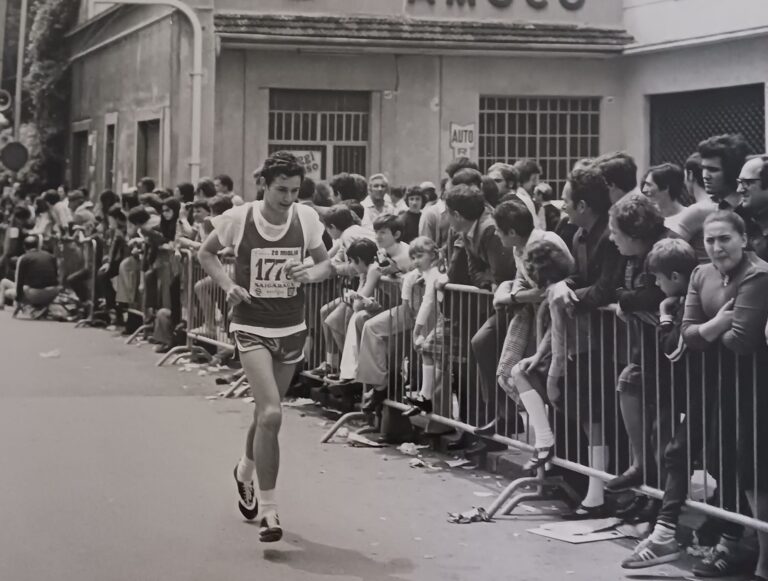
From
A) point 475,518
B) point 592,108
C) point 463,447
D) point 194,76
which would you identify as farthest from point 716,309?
point 592,108

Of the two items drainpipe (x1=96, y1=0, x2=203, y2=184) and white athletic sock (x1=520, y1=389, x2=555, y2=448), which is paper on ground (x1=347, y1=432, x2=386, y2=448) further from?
drainpipe (x1=96, y1=0, x2=203, y2=184)

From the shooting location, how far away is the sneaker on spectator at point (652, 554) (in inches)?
262

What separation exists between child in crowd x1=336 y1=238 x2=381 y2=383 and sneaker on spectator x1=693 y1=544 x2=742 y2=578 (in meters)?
4.45

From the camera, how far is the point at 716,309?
6.45 metres

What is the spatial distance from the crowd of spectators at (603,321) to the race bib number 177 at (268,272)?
150cm

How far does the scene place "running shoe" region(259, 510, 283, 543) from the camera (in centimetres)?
705

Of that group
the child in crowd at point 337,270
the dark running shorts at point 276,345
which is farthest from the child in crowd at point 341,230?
the dark running shorts at point 276,345

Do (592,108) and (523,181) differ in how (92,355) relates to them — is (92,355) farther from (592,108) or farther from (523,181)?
(592,108)

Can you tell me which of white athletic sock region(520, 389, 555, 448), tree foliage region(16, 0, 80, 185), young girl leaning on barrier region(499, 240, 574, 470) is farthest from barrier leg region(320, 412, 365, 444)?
tree foliage region(16, 0, 80, 185)

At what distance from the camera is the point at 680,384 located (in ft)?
22.7

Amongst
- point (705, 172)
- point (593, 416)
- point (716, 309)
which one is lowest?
point (593, 416)

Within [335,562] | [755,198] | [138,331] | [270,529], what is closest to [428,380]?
[270,529]

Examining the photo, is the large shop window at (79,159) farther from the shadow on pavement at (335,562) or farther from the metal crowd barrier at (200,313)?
the shadow on pavement at (335,562)

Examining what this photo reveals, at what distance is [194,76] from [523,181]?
10012 mm
